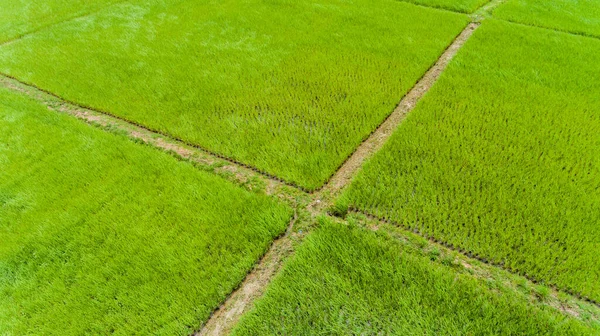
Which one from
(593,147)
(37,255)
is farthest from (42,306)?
(593,147)

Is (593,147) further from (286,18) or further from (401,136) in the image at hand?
(286,18)

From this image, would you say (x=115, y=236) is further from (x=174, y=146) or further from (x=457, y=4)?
(x=457, y=4)

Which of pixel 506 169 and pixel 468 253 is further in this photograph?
pixel 506 169

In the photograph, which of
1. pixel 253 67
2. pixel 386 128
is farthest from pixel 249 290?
pixel 253 67

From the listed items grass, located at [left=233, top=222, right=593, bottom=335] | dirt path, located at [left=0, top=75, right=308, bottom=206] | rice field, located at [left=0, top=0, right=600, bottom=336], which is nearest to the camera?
grass, located at [left=233, top=222, right=593, bottom=335]

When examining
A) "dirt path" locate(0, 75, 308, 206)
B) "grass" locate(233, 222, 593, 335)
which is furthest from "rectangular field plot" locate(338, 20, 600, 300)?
"dirt path" locate(0, 75, 308, 206)

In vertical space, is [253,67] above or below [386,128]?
above

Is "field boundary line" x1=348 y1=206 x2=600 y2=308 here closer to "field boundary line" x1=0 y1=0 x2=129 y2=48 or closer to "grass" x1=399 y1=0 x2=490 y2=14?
"grass" x1=399 y1=0 x2=490 y2=14
